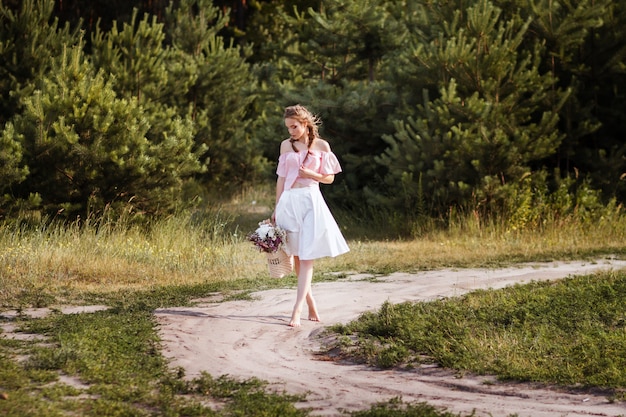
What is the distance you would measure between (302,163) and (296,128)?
0.33 meters

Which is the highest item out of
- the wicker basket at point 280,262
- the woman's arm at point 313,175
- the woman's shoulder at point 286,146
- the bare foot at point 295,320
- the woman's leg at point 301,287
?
the woman's shoulder at point 286,146

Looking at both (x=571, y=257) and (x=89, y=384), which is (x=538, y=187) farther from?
(x=89, y=384)

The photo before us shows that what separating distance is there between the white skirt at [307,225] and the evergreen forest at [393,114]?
21.3 feet

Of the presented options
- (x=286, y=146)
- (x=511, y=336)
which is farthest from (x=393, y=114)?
(x=511, y=336)

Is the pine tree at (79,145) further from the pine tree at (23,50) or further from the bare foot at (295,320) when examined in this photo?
the bare foot at (295,320)

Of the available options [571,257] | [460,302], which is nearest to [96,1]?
[571,257]

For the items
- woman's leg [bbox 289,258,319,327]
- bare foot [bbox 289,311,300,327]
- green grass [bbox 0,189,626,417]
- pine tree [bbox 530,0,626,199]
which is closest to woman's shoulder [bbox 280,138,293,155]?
woman's leg [bbox 289,258,319,327]

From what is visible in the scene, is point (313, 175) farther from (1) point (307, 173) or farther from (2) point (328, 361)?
(2) point (328, 361)

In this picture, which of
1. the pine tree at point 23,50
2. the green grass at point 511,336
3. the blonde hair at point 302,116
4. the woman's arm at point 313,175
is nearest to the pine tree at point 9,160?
the pine tree at point 23,50

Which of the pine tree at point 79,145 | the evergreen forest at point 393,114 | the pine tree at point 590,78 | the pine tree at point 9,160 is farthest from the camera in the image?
the pine tree at point 590,78

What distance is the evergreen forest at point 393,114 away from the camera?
1568cm

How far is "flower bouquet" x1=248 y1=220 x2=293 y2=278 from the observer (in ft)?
31.1

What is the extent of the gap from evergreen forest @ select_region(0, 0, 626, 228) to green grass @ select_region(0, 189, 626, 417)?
680mm

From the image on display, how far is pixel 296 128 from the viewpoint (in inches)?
376
